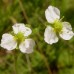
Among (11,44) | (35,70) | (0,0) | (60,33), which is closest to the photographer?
(11,44)

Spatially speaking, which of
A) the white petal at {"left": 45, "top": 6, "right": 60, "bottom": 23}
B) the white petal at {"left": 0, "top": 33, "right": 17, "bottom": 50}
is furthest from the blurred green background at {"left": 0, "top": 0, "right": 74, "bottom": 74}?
the white petal at {"left": 0, "top": 33, "right": 17, "bottom": 50}

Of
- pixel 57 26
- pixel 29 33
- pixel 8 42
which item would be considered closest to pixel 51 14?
pixel 57 26

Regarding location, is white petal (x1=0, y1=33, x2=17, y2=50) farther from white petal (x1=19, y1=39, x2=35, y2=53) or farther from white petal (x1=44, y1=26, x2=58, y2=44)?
white petal (x1=44, y1=26, x2=58, y2=44)

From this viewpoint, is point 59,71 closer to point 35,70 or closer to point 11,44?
point 35,70

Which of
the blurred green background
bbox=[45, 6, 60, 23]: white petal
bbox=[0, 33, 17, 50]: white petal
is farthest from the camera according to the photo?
the blurred green background

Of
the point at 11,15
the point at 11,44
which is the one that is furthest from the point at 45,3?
the point at 11,44

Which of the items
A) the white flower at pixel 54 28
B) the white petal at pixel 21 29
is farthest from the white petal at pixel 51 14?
the white petal at pixel 21 29
